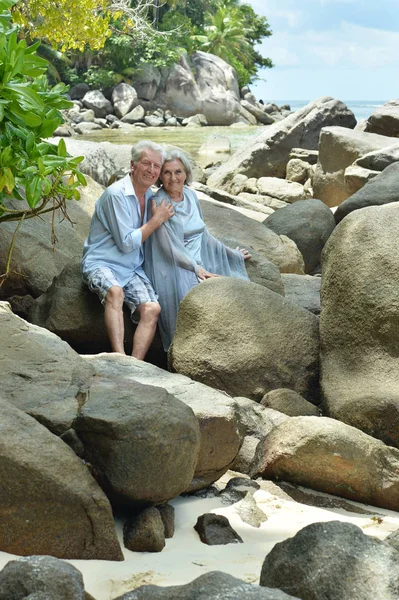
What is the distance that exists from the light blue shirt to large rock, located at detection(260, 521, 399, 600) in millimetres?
3437

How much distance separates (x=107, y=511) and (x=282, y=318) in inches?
99.3

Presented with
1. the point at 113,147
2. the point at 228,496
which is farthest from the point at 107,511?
the point at 113,147

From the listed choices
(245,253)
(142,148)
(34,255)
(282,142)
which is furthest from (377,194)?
(282,142)

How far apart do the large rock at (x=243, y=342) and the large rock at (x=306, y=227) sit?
3.91 m

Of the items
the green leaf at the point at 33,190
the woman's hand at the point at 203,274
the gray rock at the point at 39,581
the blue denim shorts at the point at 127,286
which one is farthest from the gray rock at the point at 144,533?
the woman's hand at the point at 203,274

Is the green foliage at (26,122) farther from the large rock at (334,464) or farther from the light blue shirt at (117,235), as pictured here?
the large rock at (334,464)

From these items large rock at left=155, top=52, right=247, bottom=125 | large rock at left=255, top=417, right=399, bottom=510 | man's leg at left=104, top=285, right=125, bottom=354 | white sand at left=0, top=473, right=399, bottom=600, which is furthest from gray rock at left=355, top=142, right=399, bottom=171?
large rock at left=155, top=52, right=247, bottom=125

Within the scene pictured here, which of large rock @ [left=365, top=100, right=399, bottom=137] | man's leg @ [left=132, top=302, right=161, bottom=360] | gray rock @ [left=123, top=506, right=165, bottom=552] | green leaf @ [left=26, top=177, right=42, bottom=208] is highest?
large rock @ [left=365, top=100, right=399, bottom=137]

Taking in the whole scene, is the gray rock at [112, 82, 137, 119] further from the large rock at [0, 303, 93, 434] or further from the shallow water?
the large rock at [0, 303, 93, 434]

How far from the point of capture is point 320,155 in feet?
44.8

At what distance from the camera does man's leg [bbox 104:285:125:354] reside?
18.5 feet

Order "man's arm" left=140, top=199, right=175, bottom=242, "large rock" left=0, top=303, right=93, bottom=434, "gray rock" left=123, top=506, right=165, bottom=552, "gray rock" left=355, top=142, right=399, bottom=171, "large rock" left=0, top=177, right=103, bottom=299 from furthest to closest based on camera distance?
1. "gray rock" left=355, top=142, right=399, bottom=171
2. "large rock" left=0, top=177, right=103, bottom=299
3. "man's arm" left=140, top=199, right=175, bottom=242
4. "large rock" left=0, top=303, right=93, bottom=434
5. "gray rock" left=123, top=506, right=165, bottom=552

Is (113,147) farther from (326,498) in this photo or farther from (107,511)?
(107,511)

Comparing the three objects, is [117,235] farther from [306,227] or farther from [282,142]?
[282,142]
